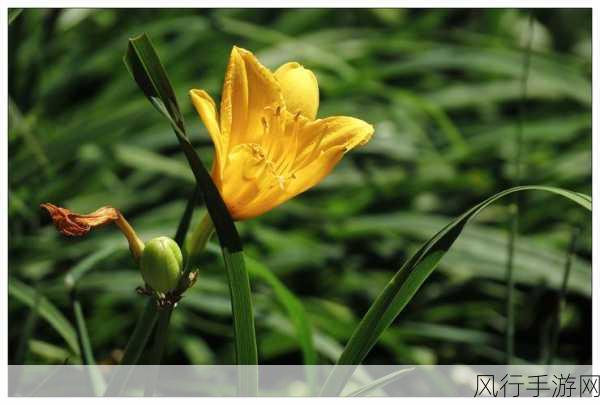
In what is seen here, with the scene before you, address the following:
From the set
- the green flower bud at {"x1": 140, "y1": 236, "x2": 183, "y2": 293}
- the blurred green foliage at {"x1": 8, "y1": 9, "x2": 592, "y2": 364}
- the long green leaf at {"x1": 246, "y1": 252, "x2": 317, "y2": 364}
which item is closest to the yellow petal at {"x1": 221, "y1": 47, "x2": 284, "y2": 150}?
the green flower bud at {"x1": 140, "y1": 236, "x2": 183, "y2": 293}

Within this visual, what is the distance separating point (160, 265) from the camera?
777mm

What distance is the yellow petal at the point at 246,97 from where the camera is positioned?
83 cm

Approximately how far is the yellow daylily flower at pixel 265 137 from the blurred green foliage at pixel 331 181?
871 millimetres

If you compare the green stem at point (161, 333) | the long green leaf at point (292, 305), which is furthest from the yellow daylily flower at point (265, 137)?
the long green leaf at point (292, 305)

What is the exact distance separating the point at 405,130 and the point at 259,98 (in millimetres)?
1471

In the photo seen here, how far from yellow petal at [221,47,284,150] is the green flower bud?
0.38ft

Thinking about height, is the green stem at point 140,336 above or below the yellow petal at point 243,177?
below

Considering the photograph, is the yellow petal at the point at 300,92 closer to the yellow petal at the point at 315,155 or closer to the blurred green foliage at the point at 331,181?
the yellow petal at the point at 315,155

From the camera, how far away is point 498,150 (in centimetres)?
231

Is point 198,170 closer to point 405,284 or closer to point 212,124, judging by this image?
point 212,124

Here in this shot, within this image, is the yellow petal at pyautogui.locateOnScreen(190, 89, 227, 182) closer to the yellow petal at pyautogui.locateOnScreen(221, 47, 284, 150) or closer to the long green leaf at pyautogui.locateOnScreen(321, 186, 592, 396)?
the yellow petal at pyautogui.locateOnScreen(221, 47, 284, 150)

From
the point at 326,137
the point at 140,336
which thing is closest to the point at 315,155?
the point at 326,137

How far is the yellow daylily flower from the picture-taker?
798 mm

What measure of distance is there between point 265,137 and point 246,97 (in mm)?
41
